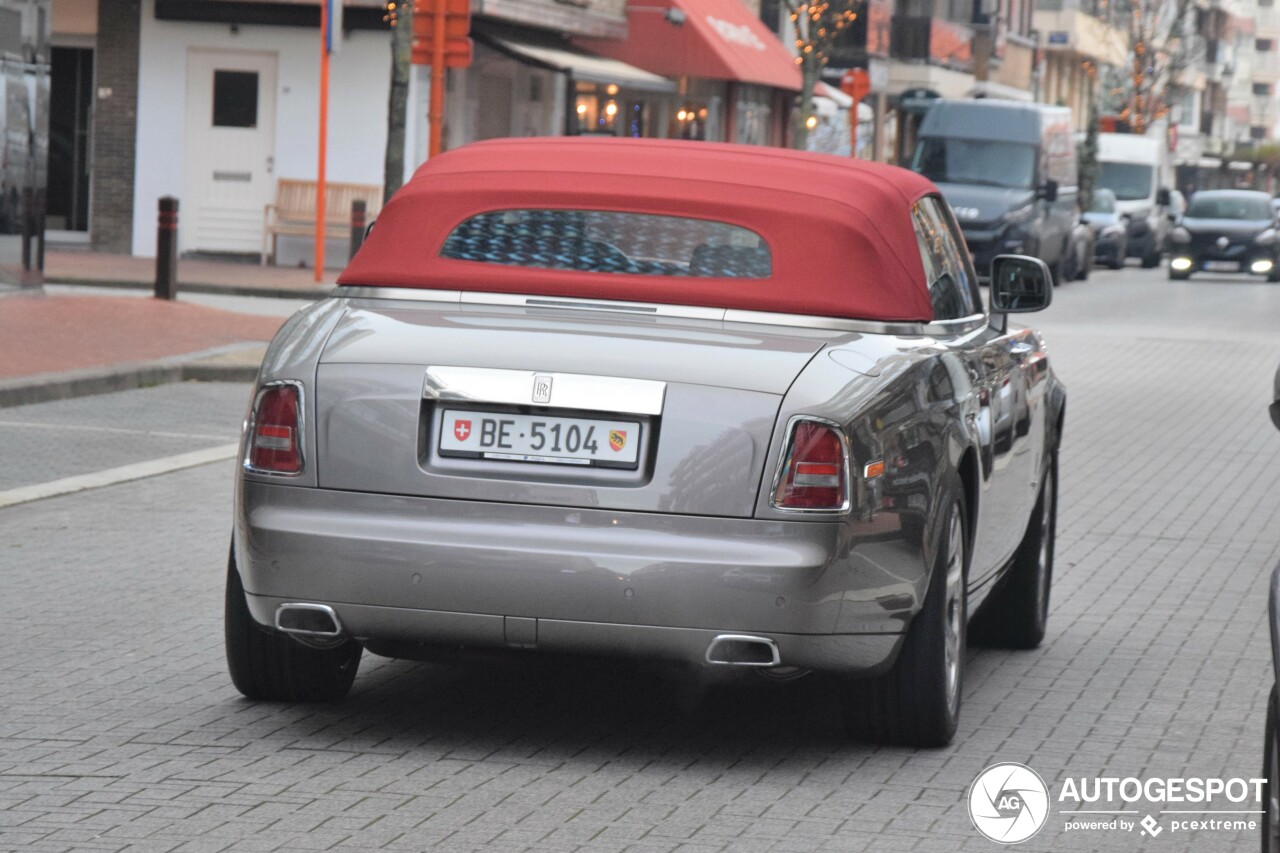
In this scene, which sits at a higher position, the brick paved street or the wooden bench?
the wooden bench

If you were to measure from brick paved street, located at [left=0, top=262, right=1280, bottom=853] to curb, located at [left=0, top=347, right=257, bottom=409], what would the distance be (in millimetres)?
4098

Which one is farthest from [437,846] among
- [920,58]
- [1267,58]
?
[1267,58]

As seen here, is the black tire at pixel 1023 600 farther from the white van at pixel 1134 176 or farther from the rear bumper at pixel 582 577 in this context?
the white van at pixel 1134 176

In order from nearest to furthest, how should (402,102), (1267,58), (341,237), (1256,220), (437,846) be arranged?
(437,846), (402,102), (341,237), (1256,220), (1267,58)

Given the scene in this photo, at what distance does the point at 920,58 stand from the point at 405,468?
188 ft

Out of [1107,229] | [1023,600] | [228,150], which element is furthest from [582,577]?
[1107,229]

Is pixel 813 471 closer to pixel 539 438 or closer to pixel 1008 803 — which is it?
pixel 539 438

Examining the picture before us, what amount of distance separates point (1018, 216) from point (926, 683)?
30.2 metres

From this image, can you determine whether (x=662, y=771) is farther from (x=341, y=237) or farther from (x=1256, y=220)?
(x=1256, y=220)

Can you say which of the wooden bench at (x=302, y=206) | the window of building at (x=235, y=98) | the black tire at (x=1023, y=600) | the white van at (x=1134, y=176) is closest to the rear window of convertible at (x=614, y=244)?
the black tire at (x=1023, y=600)

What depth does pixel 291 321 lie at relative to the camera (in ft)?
19.4

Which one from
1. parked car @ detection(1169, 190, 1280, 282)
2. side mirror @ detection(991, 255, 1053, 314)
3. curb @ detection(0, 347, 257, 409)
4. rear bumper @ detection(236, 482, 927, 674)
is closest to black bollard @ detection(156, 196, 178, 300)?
curb @ detection(0, 347, 257, 409)

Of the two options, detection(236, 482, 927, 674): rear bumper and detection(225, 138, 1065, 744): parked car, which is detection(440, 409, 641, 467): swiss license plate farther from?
detection(236, 482, 927, 674): rear bumper

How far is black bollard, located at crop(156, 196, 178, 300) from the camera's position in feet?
73.0
